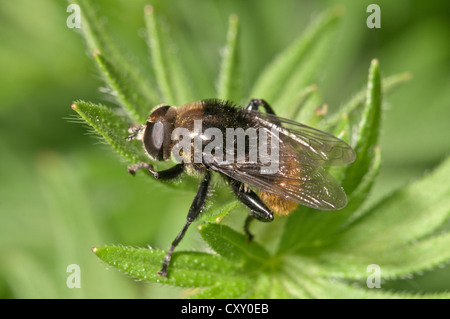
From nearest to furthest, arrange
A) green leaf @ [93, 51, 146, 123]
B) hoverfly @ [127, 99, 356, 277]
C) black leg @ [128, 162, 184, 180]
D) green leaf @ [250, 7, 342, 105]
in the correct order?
1. green leaf @ [93, 51, 146, 123]
2. black leg @ [128, 162, 184, 180]
3. hoverfly @ [127, 99, 356, 277]
4. green leaf @ [250, 7, 342, 105]

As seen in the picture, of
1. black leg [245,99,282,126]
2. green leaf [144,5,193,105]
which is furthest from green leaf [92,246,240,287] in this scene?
green leaf [144,5,193,105]

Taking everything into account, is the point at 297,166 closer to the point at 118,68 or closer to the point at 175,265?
the point at 175,265

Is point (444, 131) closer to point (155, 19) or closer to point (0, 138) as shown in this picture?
point (155, 19)

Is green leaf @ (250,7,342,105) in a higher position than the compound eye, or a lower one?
higher

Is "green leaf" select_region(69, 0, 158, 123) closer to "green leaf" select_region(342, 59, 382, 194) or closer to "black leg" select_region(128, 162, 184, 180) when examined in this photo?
"black leg" select_region(128, 162, 184, 180)

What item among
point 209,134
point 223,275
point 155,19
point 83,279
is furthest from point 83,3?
point 83,279

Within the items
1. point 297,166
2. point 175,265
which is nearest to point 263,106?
point 297,166

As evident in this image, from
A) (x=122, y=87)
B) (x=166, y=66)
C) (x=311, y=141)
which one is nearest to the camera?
(x=122, y=87)
